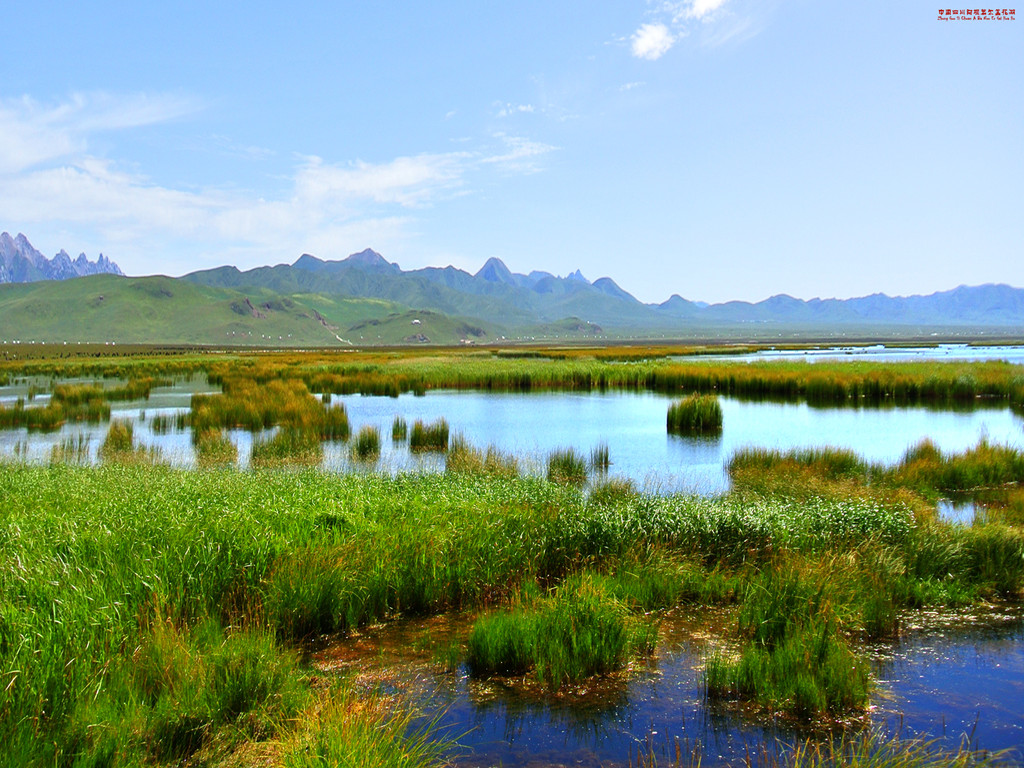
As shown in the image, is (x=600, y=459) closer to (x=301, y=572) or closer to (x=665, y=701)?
(x=301, y=572)

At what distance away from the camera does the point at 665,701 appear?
653cm

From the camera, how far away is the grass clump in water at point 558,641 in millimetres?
Answer: 6894

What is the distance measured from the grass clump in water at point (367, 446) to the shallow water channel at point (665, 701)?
41.2 ft

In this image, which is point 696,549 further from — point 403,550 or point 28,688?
point 28,688

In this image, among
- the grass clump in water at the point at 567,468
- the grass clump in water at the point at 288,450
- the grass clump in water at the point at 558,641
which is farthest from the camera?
the grass clump in water at the point at 288,450

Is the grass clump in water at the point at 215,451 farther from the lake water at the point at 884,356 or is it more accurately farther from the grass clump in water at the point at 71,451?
the lake water at the point at 884,356

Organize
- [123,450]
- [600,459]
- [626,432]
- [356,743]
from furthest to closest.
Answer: [626,432] → [123,450] → [600,459] → [356,743]

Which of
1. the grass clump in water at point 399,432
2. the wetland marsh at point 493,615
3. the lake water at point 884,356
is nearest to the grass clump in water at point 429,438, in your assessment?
the grass clump in water at point 399,432

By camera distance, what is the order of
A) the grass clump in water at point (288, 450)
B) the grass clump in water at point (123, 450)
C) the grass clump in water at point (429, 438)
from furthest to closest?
the grass clump in water at point (429, 438)
the grass clump in water at point (288, 450)
the grass clump in water at point (123, 450)

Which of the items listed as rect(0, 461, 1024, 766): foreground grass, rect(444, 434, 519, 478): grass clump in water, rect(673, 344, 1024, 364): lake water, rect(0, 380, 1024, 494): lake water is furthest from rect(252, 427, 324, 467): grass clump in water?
rect(673, 344, 1024, 364): lake water

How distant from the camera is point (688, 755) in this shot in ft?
18.8

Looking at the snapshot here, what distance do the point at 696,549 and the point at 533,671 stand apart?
3.97 m

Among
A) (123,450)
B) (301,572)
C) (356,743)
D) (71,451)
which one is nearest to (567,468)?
(301,572)

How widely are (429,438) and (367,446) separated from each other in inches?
90.8
